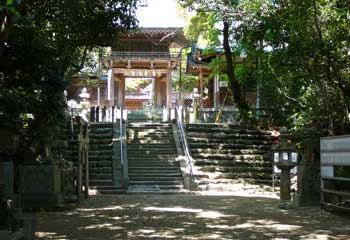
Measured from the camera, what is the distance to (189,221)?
10.3 meters

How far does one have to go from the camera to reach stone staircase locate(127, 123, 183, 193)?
18.6 metres

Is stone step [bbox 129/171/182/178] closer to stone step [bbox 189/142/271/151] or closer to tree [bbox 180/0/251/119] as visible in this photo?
stone step [bbox 189/142/271/151]

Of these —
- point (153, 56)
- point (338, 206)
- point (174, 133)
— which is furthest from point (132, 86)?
→ point (338, 206)

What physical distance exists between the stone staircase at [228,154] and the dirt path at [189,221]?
5018 millimetres

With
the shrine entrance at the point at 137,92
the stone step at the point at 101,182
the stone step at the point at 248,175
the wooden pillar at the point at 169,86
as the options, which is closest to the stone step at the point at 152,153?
the stone step at the point at 101,182

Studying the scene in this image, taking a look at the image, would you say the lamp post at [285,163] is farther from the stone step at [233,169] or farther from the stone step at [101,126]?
the stone step at [101,126]

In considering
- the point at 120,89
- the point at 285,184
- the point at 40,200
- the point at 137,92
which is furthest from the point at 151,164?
the point at 137,92

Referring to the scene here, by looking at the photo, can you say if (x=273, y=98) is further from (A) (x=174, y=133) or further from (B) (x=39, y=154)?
(B) (x=39, y=154)

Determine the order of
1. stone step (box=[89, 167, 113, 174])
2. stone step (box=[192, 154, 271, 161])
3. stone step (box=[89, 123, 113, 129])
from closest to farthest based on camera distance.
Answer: stone step (box=[89, 167, 113, 174]) → stone step (box=[192, 154, 271, 161]) → stone step (box=[89, 123, 113, 129])

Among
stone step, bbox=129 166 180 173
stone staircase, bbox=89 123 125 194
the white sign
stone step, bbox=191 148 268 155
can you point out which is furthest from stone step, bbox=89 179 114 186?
the white sign

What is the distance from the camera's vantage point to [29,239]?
24.2 feet

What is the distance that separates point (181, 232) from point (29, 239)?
2587mm

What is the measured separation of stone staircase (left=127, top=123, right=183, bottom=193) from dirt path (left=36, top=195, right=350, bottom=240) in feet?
13.5

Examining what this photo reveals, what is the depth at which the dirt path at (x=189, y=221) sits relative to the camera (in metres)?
8.65
